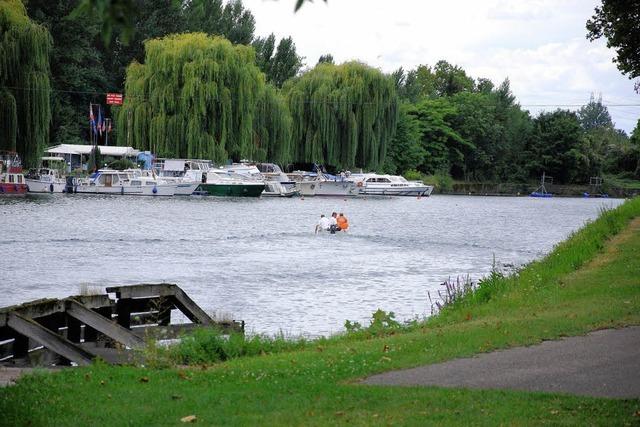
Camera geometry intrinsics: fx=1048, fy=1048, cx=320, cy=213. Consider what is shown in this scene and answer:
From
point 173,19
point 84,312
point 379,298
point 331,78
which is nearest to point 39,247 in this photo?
point 379,298

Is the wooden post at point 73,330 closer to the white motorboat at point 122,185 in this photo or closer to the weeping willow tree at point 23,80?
the weeping willow tree at point 23,80

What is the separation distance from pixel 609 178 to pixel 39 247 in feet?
422

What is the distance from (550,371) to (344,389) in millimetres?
2490

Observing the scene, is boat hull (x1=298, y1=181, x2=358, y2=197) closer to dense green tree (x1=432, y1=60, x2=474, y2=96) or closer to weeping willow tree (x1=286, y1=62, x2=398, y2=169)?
weeping willow tree (x1=286, y1=62, x2=398, y2=169)

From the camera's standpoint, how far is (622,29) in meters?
38.6

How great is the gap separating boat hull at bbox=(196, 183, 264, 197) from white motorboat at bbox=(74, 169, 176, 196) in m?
2.91

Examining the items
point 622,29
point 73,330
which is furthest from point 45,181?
point 73,330

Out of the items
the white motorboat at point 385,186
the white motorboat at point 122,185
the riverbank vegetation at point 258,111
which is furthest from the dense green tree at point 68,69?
the white motorboat at point 385,186

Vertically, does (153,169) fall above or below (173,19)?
Answer: below

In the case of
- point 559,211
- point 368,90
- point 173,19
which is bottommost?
point 559,211

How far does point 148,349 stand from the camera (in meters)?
14.6

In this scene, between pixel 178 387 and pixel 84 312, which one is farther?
pixel 84 312

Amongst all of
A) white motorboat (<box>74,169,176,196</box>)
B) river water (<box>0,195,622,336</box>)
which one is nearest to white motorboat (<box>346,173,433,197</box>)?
white motorboat (<box>74,169,176,196</box>)

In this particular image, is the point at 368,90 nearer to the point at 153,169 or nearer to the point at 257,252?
the point at 153,169
